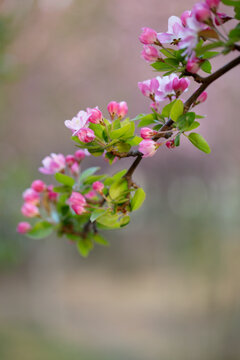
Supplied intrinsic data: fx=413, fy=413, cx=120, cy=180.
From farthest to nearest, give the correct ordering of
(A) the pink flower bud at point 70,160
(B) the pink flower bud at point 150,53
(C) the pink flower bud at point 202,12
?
1. (A) the pink flower bud at point 70,160
2. (B) the pink flower bud at point 150,53
3. (C) the pink flower bud at point 202,12

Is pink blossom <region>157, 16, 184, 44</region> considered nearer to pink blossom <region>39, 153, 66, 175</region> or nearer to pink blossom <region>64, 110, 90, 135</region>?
pink blossom <region>64, 110, 90, 135</region>

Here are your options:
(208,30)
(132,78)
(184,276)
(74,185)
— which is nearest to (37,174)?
(132,78)

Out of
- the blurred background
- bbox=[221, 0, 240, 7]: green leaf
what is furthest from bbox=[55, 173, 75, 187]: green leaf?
the blurred background

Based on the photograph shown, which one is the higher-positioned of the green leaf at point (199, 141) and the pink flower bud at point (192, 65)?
the pink flower bud at point (192, 65)

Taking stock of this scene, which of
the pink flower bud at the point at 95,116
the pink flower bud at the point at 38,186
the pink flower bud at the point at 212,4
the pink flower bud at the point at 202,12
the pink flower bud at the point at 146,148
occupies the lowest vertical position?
the pink flower bud at the point at 146,148

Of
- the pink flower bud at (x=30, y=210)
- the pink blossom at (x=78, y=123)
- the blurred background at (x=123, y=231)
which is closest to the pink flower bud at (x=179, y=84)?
the pink blossom at (x=78, y=123)

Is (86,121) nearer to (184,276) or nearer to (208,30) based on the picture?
(208,30)

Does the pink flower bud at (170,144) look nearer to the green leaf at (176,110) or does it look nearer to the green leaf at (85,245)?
the green leaf at (176,110)

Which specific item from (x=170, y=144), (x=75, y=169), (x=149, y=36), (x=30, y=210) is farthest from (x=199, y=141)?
(x=30, y=210)
